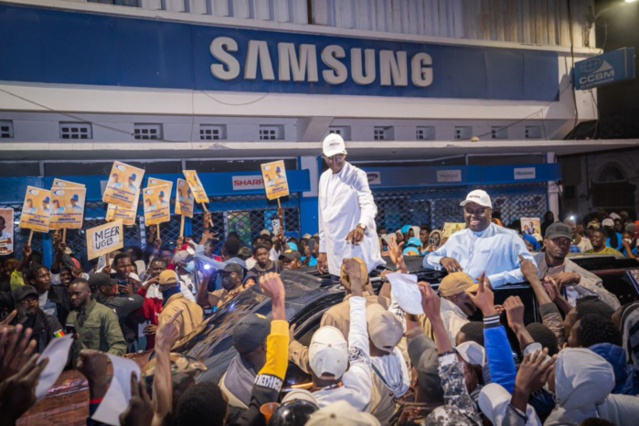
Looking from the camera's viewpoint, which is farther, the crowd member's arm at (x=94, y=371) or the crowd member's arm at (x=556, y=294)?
the crowd member's arm at (x=556, y=294)

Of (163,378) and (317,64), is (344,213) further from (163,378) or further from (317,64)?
(317,64)

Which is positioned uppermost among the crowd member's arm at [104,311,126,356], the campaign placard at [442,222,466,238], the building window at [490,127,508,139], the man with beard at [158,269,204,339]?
the building window at [490,127,508,139]

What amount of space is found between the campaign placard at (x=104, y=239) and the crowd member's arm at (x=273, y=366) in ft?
18.0

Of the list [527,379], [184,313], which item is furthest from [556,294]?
[184,313]

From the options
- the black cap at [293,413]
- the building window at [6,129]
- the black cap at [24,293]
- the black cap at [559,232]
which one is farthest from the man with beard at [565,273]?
the building window at [6,129]

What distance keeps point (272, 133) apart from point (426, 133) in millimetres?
4820

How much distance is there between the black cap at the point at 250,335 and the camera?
2.84m

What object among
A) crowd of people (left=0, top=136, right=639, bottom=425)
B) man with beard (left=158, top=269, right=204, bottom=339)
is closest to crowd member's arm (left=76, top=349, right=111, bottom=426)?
crowd of people (left=0, top=136, right=639, bottom=425)

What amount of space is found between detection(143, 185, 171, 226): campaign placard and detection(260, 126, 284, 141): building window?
489cm

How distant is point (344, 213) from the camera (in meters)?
5.36

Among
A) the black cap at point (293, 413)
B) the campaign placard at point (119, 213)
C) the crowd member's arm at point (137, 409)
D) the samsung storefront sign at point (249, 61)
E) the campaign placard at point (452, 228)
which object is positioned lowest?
the black cap at point (293, 413)

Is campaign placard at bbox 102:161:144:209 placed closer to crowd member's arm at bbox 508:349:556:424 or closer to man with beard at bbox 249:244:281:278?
man with beard at bbox 249:244:281:278

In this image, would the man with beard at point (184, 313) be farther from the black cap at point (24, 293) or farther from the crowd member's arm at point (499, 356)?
the crowd member's arm at point (499, 356)

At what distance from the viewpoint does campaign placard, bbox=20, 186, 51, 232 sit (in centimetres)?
773
